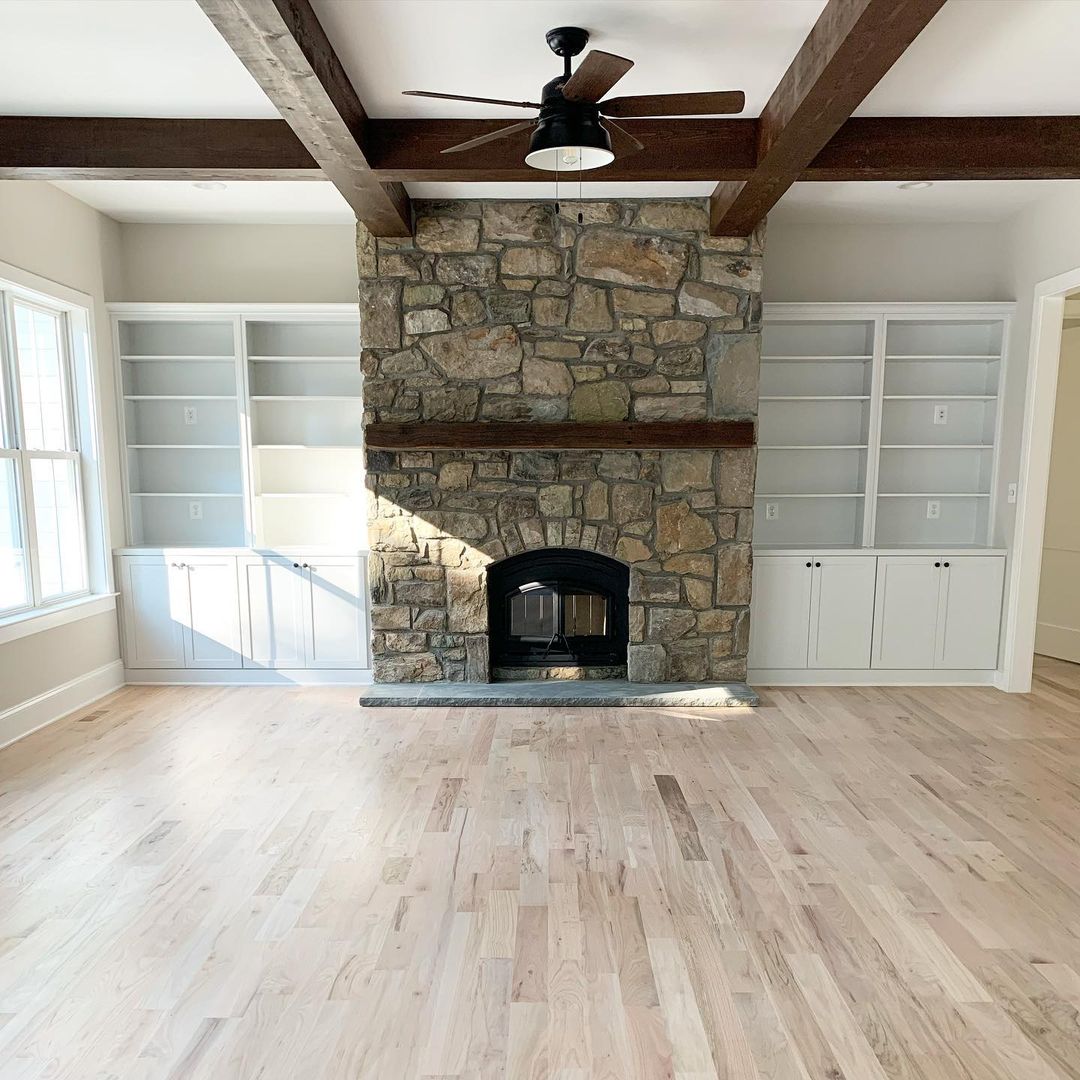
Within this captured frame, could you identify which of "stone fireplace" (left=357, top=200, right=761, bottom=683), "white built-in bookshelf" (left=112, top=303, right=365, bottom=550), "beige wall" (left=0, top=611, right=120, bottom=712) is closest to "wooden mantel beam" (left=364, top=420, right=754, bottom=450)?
"stone fireplace" (left=357, top=200, right=761, bottom=683)

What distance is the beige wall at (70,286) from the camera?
405 cm

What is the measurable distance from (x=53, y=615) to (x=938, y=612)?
5.34 meters

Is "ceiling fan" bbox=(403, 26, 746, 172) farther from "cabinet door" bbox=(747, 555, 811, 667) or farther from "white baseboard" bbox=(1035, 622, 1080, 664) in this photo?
"white baseboard" bbox=(1035, 622, 1080, 664)

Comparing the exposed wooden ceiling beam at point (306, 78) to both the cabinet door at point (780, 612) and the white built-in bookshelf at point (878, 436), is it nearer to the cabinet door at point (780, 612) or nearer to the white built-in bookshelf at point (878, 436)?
the white built-in bookshelf at point (878, 436)

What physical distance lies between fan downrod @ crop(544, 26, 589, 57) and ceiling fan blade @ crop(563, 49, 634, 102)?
0.58ft

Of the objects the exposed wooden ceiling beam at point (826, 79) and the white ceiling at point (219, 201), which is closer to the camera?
the exposed wooden ceiling beam at point (826, 79)

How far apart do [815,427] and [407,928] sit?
4.13 m

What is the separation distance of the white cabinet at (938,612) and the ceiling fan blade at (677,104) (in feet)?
10.5

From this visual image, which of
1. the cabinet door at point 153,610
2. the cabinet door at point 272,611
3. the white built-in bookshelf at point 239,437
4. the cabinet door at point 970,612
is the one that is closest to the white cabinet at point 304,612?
the cabinet door at point 272,611

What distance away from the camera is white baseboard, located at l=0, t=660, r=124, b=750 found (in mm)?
4023

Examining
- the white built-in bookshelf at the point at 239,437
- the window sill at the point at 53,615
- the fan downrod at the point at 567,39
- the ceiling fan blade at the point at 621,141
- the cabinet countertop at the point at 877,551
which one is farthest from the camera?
the white built-in bookshelf at the point at 239,437

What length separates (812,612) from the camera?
16.3ft

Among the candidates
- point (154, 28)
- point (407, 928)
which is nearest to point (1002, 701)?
point (407, 928)

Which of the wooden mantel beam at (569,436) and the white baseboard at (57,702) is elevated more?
the wooden mantel beam at (569,436)
